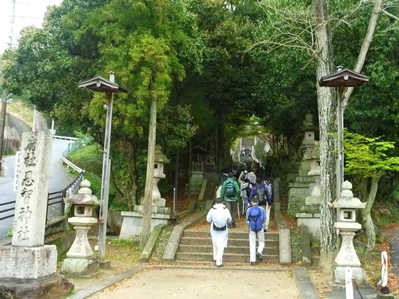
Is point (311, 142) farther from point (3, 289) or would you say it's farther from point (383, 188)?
point (3, 289)

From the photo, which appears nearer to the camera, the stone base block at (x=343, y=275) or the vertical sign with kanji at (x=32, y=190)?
the vertical sign with kanji at (x=32, y=190)

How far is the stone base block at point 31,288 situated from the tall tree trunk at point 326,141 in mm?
6458

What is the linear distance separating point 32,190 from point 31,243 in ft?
3.08

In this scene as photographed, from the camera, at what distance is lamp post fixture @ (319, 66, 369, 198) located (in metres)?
8.92

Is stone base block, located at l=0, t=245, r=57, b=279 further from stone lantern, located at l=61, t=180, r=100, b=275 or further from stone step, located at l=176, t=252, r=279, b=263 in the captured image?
stone step, located at l=176, t=252, r=279, b=263

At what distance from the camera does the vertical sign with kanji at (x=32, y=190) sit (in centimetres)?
713

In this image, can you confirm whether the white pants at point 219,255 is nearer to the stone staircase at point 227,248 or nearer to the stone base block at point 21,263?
the stone staircase at point 227,248

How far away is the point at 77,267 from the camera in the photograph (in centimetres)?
940

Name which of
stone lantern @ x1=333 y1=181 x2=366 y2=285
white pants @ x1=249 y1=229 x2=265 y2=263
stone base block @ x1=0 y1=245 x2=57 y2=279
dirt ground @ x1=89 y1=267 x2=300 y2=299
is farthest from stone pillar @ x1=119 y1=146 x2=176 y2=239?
stone base block @ x1=0 y1=245 x2=57 y2=279

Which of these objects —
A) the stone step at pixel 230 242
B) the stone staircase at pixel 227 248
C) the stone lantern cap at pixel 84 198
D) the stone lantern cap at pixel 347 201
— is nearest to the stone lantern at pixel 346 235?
the stone lantern cap at pixel 347 201

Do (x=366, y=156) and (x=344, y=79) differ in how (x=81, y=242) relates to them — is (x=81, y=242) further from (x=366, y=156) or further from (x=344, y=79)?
(x=344, y=79)

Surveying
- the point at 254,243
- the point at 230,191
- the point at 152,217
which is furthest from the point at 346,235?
the point at 152,217

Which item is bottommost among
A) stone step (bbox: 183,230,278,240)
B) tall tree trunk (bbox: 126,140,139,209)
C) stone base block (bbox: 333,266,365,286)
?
stone base block (bbox: 333,266,365,286)

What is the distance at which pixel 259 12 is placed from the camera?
64.5 ft
